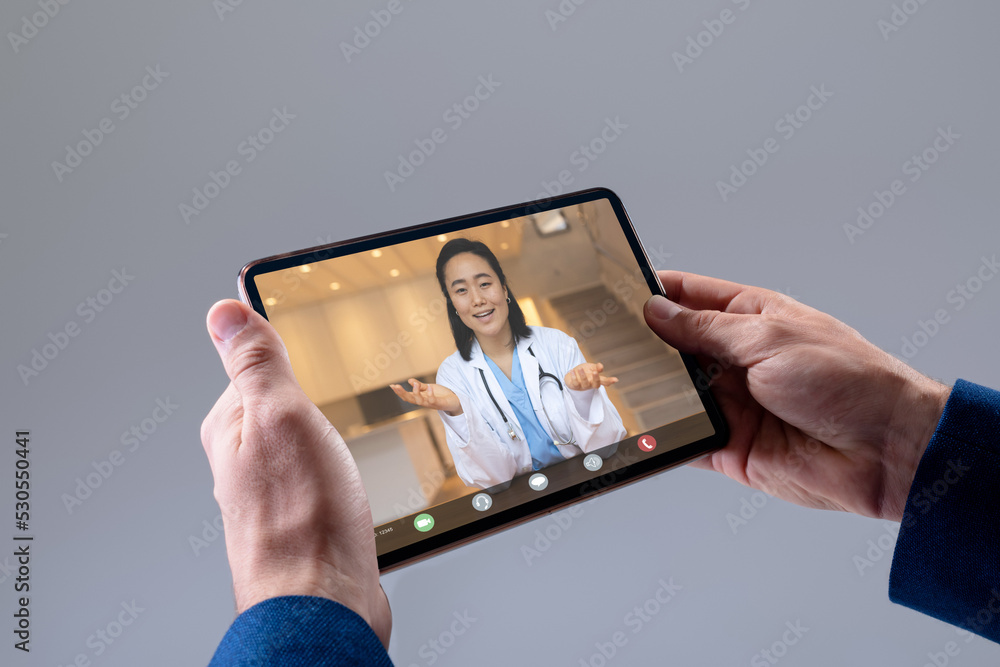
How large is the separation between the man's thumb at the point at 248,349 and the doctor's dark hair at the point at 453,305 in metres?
0.25

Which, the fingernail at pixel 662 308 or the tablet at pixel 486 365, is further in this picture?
the fingernail at pixel 662 308

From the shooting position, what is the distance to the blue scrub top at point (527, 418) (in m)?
0.83

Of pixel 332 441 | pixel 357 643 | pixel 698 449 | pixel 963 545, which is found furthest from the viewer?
pixel 698 449

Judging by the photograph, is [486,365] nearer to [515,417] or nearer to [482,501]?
[515,417]

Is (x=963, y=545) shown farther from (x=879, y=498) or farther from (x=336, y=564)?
(x=336, y=564)

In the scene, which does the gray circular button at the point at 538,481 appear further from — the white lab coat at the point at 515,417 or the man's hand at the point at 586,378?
the man's hand at the point at 586,378

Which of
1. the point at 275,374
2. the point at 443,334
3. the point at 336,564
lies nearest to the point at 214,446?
the point at 275,374

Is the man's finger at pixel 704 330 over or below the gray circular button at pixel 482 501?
over

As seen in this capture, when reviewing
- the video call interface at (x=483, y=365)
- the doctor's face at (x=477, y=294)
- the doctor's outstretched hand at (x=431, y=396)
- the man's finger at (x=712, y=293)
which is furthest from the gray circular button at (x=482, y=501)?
the man's finger at (x=712, y=293)

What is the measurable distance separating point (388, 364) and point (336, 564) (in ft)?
0.99

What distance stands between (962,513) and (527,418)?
0.59 metres

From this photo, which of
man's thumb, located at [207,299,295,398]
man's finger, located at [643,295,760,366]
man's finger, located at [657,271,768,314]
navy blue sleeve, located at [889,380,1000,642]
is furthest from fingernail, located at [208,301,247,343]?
navy blue sleeve, located at [889,380,1000,642]

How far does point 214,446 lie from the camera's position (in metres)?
0.69

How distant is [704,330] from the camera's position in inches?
36.5
